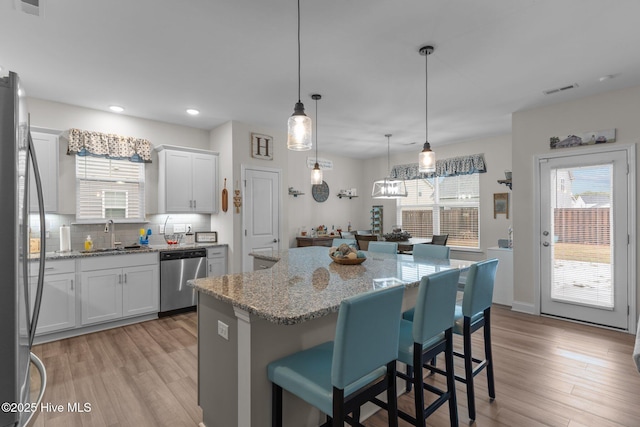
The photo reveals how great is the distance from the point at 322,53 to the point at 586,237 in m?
3.84

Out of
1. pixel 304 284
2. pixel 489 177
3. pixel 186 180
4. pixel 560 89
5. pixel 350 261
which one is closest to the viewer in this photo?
pixel 304 284

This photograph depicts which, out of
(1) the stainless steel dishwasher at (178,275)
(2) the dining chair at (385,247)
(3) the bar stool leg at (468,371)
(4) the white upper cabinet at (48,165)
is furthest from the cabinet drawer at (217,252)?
(3) the bar stool leg at (468,371)

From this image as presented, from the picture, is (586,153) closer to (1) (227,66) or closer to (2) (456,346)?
(2) (456,346)

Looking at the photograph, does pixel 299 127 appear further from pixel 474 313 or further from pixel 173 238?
pixel 173 238

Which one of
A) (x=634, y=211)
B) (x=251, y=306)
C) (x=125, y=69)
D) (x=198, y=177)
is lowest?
(x=251, y=306)

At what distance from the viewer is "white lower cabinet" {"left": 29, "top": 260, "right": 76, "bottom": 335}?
3434mm

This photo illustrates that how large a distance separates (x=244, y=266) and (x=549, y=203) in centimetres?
432

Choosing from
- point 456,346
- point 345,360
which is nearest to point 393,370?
point 345,360

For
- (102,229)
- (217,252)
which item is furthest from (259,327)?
(102,229)

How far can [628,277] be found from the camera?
12.2 ft

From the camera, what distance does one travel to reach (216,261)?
15.8ft

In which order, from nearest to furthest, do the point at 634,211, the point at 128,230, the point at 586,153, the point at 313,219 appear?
the point at 634,211 → the point at 586,153 → the point at 128,230 → the point at 313,219

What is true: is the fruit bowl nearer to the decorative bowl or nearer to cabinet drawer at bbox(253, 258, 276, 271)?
cabinet drawer at bbox(253, 258, 276, 271)

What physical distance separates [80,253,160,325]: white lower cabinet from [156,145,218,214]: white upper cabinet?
0.86 meters
